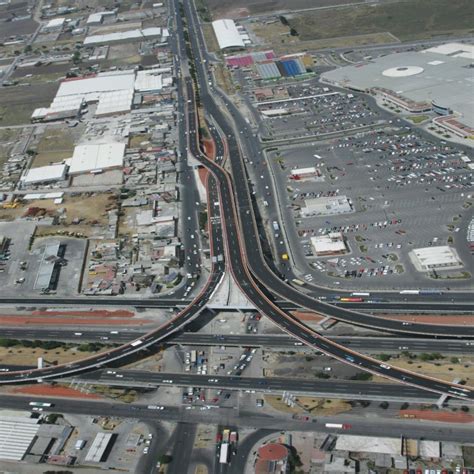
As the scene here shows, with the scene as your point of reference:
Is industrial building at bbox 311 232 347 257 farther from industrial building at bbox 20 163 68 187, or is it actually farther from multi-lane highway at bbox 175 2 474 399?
industrial building at bbox 20 163 68 187

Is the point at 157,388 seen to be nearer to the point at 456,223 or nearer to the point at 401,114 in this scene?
the point at 456,223

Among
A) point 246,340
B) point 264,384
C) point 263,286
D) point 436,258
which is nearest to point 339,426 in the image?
point 264,384

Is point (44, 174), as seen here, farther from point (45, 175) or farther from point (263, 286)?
point (263, 286)

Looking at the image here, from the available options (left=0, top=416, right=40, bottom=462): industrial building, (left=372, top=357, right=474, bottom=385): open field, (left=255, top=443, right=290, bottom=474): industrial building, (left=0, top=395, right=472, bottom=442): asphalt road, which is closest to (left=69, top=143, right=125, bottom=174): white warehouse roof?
(left=0, top=395, right=472, bottom=442): asphalt road

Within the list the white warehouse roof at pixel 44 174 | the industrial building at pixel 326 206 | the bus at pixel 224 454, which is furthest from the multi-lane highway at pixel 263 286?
the white warehouse roof at pixel 44 174

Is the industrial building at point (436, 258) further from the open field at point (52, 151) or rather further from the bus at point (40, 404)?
the open field at point (52, 151)

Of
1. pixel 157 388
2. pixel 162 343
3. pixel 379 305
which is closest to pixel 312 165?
pixel 379 305
